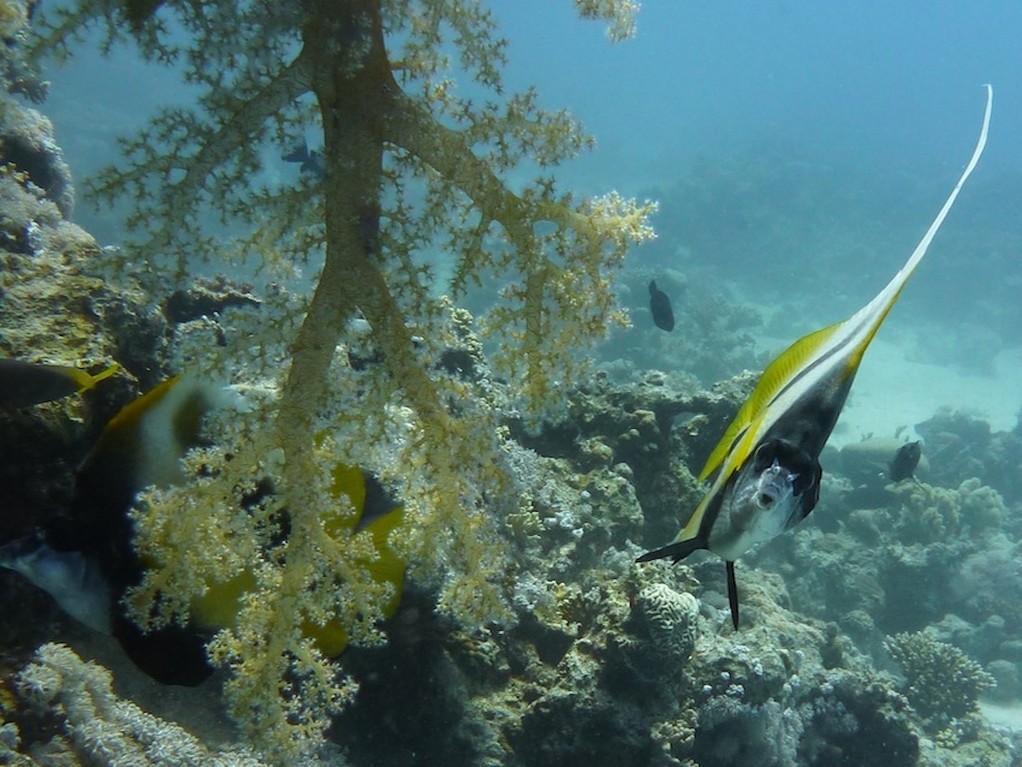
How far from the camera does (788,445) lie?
964mm

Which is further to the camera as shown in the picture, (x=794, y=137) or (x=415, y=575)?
(x=794, y=137)

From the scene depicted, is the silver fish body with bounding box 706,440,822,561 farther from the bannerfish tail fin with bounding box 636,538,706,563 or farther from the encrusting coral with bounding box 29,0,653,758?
the encrusting coral with bounding box 29,0,653,758

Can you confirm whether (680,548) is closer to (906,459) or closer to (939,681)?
(906,459)

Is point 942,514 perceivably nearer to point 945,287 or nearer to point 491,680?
point 491,680

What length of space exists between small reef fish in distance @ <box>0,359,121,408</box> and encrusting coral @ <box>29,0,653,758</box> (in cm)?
37

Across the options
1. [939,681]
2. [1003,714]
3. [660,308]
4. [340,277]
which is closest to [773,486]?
[340,277]

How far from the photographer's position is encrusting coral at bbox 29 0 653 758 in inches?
91.9

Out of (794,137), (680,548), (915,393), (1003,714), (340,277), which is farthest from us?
(794,137)

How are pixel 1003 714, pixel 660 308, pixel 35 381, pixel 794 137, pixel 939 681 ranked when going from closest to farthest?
pixel 35 381, pixel 660 308, pixel 939 681, pixel 1003 714, pixel 794 137

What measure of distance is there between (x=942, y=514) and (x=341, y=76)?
13.1 m

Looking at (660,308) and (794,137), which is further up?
(794,137)

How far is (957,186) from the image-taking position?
0.75 metres

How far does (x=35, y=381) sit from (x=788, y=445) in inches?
100

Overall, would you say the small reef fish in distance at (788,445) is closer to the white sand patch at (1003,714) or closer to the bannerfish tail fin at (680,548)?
the bannerfish tail fin at (680,548)
